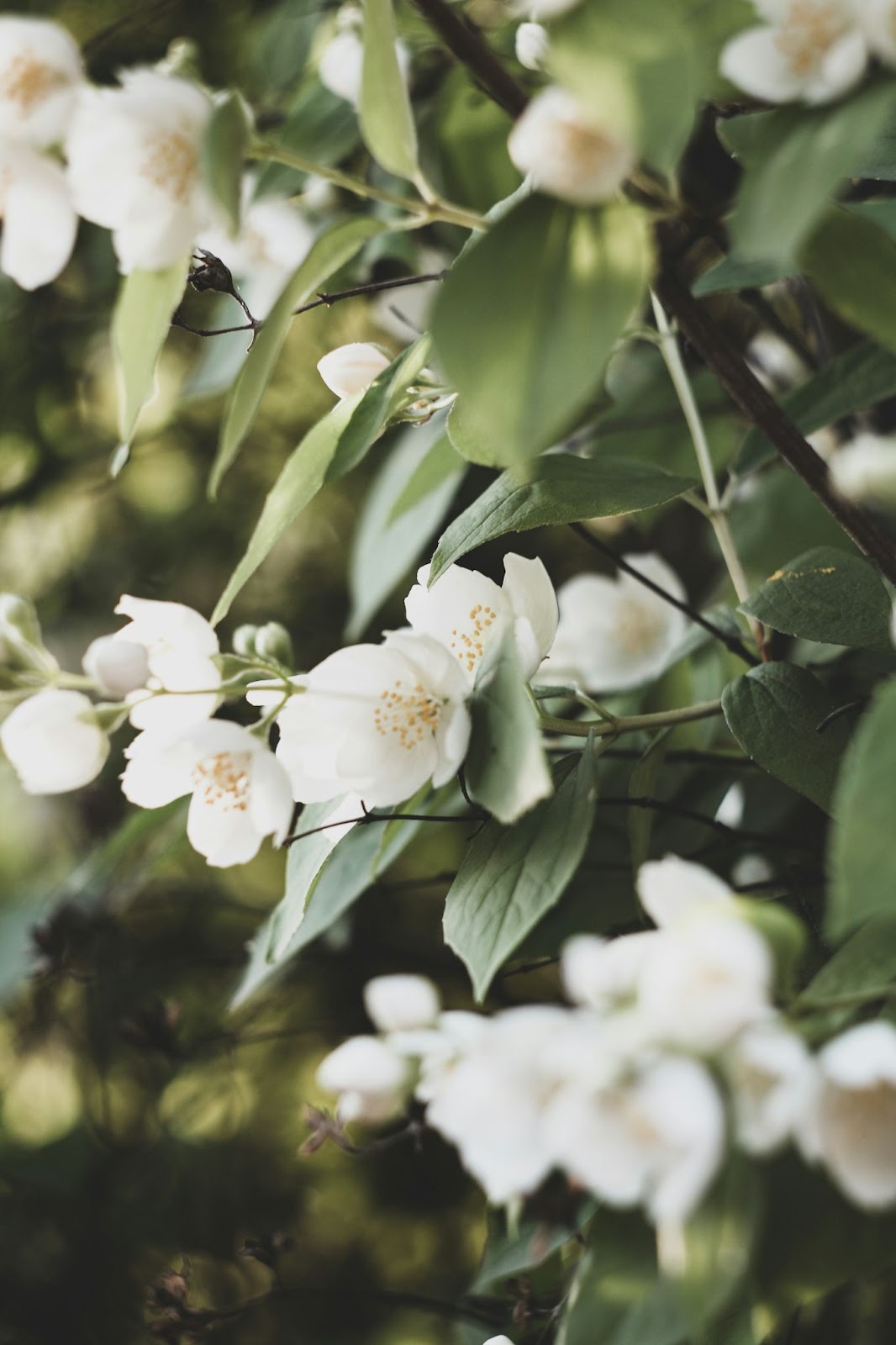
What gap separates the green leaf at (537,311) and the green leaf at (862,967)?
7.1 inches

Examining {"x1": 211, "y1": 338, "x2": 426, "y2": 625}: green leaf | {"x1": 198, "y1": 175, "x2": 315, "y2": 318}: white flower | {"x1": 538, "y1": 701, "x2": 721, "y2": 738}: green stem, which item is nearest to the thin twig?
{"x1": 538, "y1": 701, "x2": 721, "y2": 738}: green stem

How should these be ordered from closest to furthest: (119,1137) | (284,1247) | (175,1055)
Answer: (284,1247) < (175,1055) < (119,1137)

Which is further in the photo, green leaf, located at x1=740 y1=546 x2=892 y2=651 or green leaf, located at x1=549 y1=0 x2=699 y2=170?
green leaf, located at x1=740 y1=546 x2=892 y2=651

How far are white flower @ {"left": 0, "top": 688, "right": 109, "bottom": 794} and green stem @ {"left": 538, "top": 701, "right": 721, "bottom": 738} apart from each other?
0.56 ft

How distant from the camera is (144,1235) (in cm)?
109

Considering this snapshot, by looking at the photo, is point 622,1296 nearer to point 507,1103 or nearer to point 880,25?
point 507,1103

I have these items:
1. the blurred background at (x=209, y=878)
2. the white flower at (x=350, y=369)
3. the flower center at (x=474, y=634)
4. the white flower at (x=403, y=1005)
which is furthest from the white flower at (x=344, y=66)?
the white flower at (x=403, y=1005)

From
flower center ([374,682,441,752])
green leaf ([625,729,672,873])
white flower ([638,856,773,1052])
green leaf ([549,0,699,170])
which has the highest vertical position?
green leaf ([549,0,699,170])

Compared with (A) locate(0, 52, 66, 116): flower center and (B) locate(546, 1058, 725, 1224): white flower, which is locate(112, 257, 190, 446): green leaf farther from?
(B) locate(546, 1058, 725, 1224): white flower

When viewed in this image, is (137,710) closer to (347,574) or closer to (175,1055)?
(175,1055)

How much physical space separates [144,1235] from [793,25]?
1.09m

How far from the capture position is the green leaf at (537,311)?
344 millimetres

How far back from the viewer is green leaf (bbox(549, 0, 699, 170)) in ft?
1.05

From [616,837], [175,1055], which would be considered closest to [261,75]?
[616,837]
